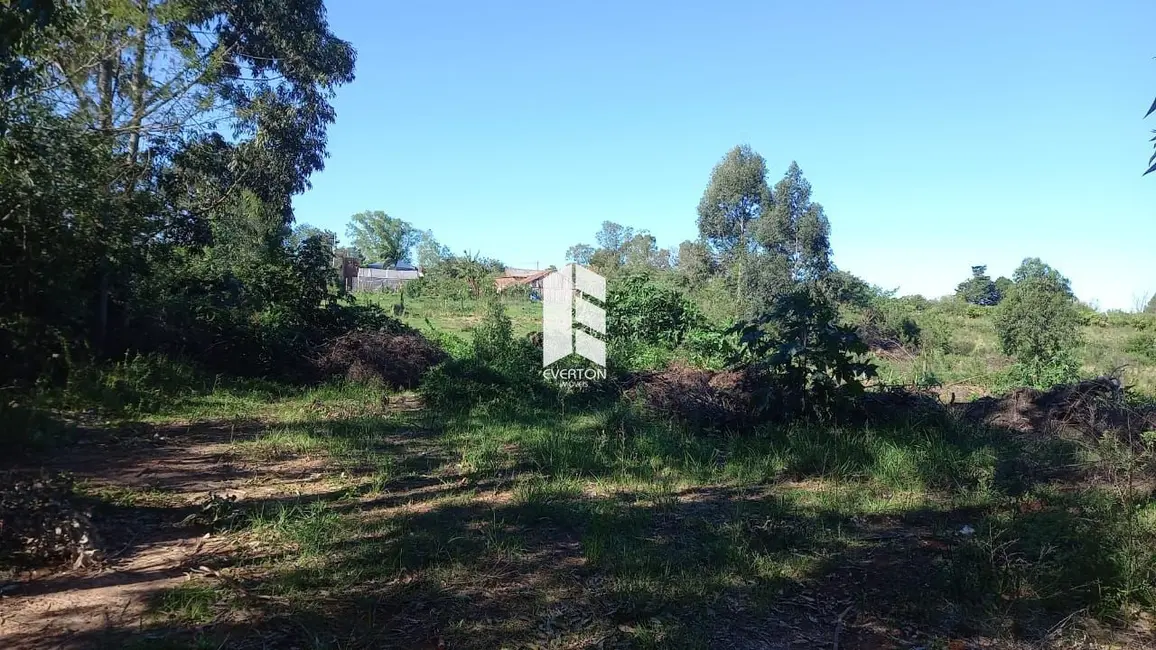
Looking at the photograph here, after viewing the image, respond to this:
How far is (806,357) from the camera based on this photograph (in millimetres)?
5570

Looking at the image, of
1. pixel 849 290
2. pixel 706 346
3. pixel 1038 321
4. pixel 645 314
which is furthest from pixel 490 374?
pixel 849 290

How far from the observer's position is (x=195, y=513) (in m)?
3.49

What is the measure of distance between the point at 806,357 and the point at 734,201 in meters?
23.0

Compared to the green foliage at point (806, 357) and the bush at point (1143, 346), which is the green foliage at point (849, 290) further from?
the green foliage at point (806, 357)

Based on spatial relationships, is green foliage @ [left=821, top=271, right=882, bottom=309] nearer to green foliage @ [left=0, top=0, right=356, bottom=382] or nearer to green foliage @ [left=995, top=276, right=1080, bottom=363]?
green foliage @ [left=995, top=276, right=1080, bottom=363]

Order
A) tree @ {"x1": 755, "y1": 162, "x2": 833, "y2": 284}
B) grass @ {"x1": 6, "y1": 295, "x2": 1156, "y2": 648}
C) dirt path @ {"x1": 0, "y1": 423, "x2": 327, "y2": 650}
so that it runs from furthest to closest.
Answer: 1. tree @ {"x1": 755, "y1": 162, "x2": 833, "y2": 284}
2. grass @ {"x1": 6, "y1": 295, "x2": 1156, "y2": 648}
3. dirt path @ {"x1": 0, "y1": 423, "x2": 327, "y2": 650}

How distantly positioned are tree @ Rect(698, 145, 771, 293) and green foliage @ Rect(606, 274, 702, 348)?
54.2 ft

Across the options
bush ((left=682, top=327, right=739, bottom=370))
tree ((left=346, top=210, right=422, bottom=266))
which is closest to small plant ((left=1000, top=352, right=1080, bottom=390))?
bush ((left=682, top=327, right=739, bottom=370))

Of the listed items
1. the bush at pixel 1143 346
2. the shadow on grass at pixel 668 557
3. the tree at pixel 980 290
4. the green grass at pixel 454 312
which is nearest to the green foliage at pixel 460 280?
the green grass at pixel 454 312

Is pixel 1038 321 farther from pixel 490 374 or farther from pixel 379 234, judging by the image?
pixel 379 234

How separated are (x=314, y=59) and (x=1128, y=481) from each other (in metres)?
14.8

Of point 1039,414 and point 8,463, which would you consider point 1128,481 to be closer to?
point 1039,414

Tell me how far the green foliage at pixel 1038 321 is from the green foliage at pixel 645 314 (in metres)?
6.89

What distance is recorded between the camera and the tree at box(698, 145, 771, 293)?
2681 cm
